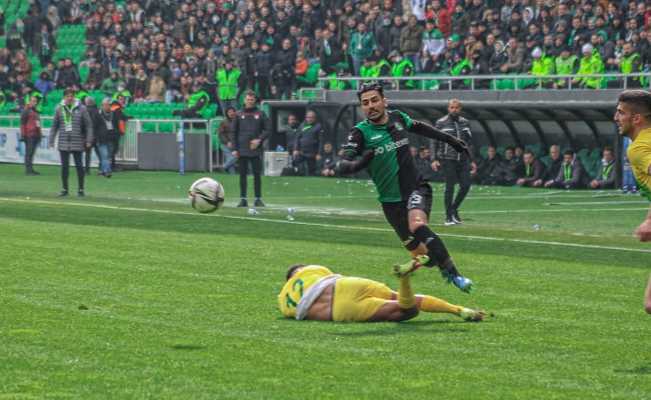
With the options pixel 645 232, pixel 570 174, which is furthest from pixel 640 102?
pixel 570 174

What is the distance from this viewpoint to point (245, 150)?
27.2 meters

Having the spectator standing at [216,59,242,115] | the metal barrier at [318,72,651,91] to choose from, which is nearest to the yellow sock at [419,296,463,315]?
the metal barrier at [318,72,651,91]

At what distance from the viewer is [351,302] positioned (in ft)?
36.1

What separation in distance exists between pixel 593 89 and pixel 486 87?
12.0 feet

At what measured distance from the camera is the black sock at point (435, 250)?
11.8m

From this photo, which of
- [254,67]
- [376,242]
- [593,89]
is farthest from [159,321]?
[254,67]

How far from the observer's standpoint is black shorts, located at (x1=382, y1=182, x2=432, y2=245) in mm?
12211

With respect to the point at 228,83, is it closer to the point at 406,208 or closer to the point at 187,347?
the point at 406,208

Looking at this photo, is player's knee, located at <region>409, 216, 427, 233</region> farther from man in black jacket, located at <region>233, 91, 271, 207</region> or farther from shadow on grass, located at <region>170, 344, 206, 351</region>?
man in black jacket, located at <region>233, 91, 271, 207</region>

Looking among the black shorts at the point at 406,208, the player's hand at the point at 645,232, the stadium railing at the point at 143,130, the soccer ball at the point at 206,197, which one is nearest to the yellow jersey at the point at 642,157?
the player's hand at the point at 645,232

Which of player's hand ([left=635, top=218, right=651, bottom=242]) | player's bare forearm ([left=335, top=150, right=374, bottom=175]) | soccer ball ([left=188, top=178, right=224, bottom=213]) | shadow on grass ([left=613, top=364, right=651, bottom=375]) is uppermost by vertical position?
player's bare forearm ([left=335, top=150, right=374, bottom=175])

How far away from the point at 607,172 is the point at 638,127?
887 inches

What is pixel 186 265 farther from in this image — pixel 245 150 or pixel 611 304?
pixel 245 150

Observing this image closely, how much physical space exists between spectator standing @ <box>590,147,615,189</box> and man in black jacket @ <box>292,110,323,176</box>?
8.90 m
